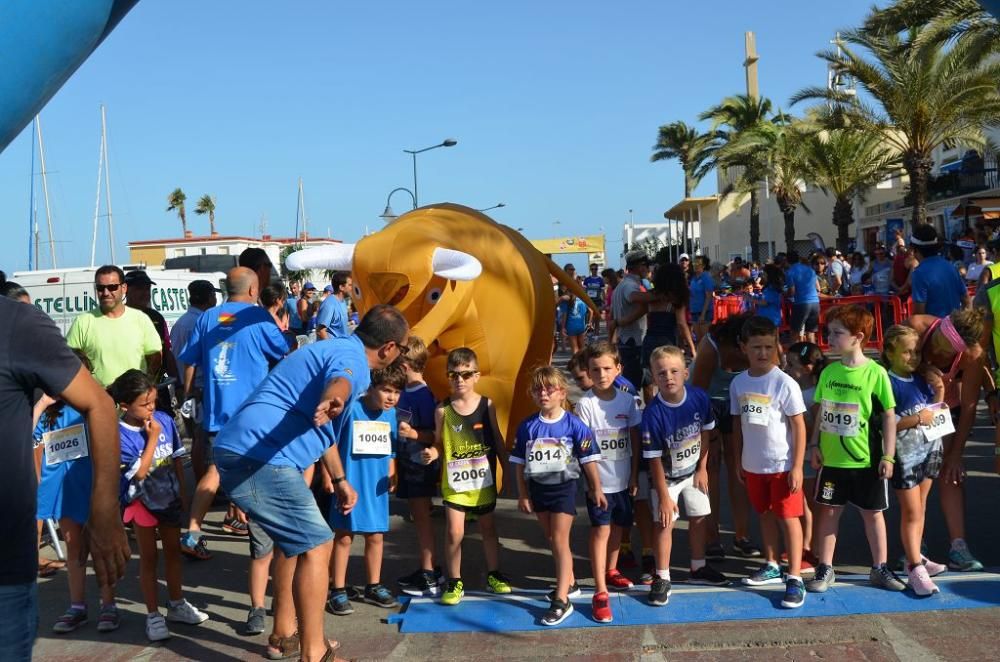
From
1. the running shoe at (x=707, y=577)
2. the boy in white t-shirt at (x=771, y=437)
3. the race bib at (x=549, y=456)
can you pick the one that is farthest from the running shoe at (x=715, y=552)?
the race bib at (x=549, y=456)

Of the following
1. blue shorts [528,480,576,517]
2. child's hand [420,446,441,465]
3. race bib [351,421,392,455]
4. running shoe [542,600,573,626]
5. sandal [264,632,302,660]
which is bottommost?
sandal [264,632,302,660]

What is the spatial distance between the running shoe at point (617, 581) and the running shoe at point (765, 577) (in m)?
0.62

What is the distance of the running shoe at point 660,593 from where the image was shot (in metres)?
4.54

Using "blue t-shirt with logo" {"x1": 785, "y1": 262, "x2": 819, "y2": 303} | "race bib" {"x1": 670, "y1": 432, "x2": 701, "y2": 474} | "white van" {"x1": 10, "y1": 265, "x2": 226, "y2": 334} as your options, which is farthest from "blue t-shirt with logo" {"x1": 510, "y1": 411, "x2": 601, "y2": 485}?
"blue t-shirt with logo" {"x1": 785, "y1": 262, "x2": 819, "y2": 303}

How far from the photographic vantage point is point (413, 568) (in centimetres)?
544

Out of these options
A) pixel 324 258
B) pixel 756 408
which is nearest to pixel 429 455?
pixel 756 408

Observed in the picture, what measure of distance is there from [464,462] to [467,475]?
2.8 inches

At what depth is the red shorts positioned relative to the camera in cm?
457

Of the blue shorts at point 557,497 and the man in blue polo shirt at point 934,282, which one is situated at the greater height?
the man in blue polo shirt at point 934,282

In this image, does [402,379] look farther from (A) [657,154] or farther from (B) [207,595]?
(A) [657,154]

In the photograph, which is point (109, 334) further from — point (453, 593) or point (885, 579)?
point (885, 579)

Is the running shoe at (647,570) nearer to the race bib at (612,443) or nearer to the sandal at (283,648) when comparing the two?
the race bib at (612,443)

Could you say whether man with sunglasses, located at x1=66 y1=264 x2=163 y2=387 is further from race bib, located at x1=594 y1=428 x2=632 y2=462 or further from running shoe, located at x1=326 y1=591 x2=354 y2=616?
race bib, located at x1=594 y1=428 x2=632 y2=462

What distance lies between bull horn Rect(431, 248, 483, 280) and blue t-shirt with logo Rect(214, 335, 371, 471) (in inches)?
67.9
